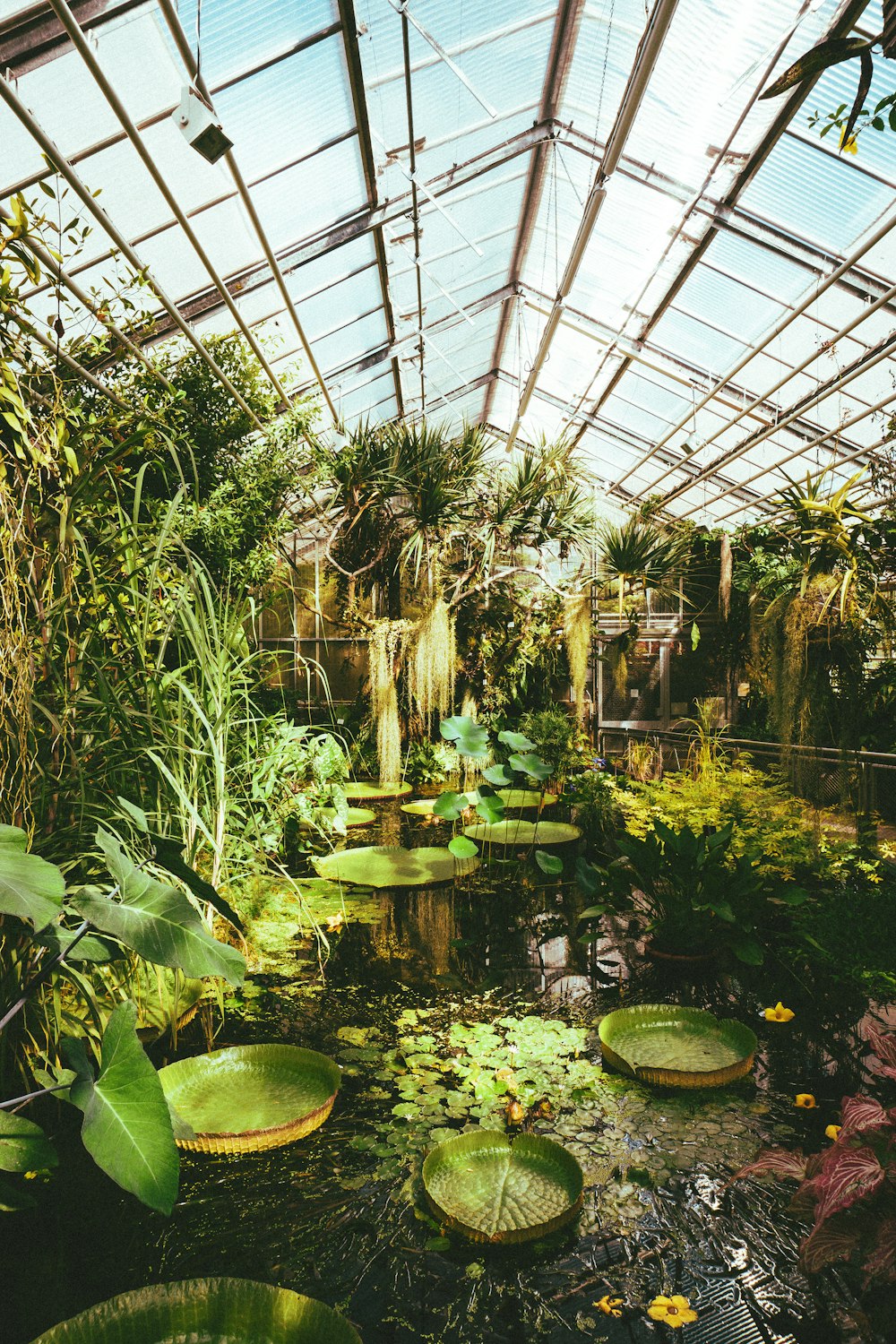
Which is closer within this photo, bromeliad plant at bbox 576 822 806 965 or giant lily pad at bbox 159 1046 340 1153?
giant lily pad at bbox 159 1046 340 1153

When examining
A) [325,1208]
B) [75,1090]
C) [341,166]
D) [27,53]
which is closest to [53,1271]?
[325,1208]

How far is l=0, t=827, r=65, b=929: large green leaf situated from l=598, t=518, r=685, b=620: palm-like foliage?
6.20 meters

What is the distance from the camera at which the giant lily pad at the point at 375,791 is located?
615 centimetres

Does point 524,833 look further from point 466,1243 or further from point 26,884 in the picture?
point 26,884

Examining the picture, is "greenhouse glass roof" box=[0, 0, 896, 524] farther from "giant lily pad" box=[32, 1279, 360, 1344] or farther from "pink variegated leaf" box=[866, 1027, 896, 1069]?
"pink variegated leaf" box=[866, 1027, 896, 1069]

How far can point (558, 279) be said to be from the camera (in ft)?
27.2

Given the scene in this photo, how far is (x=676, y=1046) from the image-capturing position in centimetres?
225

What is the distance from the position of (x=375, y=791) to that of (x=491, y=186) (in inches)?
210

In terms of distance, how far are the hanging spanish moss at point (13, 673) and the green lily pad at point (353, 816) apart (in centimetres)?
312

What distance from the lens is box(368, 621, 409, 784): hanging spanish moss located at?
614 centimetres

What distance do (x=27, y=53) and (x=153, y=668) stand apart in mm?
2810

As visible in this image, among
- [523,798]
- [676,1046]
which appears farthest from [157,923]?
[523,798]

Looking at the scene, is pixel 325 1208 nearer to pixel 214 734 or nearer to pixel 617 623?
pixel 214 734

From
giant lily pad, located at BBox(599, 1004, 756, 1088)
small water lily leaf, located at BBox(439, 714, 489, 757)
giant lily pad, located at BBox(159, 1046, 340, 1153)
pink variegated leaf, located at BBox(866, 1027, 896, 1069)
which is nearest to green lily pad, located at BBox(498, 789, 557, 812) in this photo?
small water lily leaf, located at BBox(439, 714, 489, 757)
